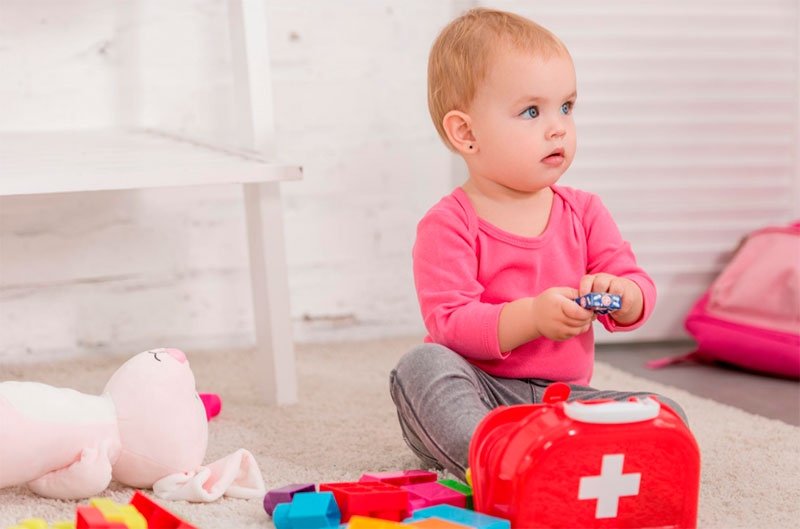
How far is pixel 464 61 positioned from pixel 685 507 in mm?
469

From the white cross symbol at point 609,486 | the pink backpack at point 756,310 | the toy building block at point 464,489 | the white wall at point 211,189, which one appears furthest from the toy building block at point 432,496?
the white wall at point 211,189

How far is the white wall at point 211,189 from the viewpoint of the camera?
1.53m

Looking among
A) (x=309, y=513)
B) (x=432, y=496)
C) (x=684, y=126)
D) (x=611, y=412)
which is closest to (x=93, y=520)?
(x=309, y=513)

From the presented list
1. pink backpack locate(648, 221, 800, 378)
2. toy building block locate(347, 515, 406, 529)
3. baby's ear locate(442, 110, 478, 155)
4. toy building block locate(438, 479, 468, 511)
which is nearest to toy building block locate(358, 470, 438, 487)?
toy building block locate(438, 479, 468, 511)

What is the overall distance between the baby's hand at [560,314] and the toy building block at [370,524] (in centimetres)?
25

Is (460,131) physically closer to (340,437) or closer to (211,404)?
(340,437)

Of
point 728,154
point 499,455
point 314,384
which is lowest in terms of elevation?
point 314,384

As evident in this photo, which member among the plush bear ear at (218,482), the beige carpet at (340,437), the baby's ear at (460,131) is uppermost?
the baby's ear at (460,131)

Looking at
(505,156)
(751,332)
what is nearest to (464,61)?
(505,156)

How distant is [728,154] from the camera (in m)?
1.65

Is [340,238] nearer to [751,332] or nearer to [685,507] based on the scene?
[751,332]

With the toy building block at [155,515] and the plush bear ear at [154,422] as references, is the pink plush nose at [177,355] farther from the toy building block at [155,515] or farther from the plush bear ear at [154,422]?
the toy building block at [155,515]

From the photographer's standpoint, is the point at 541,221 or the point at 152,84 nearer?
the point at 541,221

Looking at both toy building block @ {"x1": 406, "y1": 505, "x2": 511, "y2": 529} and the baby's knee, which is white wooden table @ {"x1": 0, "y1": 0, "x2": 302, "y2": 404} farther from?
toy building block @ {"x1": 406, "y1": 505, "x2": 511, "y2": 529}
